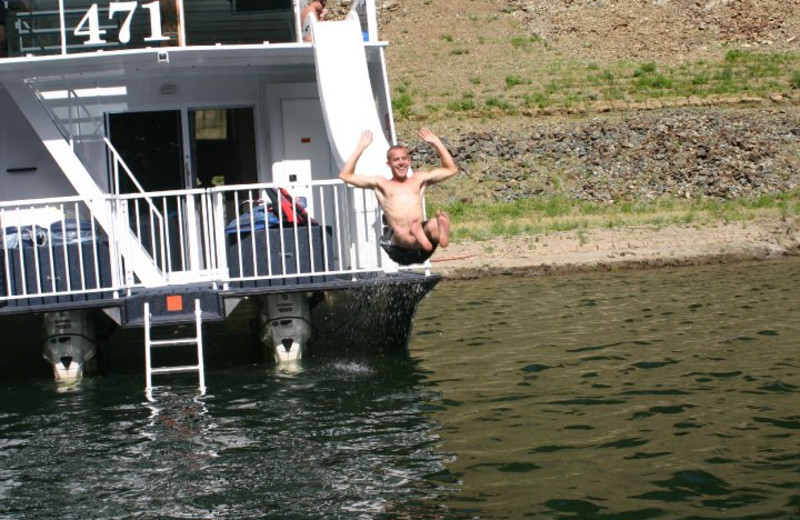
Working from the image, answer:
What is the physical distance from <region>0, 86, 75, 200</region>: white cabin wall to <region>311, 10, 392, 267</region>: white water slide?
3.80 meters

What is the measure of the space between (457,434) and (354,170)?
11.1ft

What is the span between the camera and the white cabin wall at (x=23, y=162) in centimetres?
1502

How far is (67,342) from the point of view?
13000 mm

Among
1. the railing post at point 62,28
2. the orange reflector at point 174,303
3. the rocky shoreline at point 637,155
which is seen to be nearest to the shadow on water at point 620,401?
the orange reflector at point 174,303

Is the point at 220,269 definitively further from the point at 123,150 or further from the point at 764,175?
the point at 764,175

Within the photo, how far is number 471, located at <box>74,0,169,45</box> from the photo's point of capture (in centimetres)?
1438

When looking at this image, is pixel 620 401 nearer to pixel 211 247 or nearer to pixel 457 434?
pixel 457 434

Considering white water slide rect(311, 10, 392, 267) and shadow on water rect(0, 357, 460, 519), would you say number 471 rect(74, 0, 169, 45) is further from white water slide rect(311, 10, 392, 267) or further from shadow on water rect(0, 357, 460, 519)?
shadow on water rect(0, 357, 460, 519)

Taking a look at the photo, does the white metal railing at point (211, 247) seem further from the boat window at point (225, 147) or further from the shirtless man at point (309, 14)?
the shirtless man at point (309, 14)

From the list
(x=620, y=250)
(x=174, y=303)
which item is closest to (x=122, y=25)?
(x=174, y=303)

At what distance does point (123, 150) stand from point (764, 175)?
2140 cm

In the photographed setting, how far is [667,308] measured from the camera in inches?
688

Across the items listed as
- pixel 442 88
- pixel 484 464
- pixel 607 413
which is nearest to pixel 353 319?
pixel 607 413

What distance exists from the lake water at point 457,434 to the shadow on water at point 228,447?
0.08 ft
